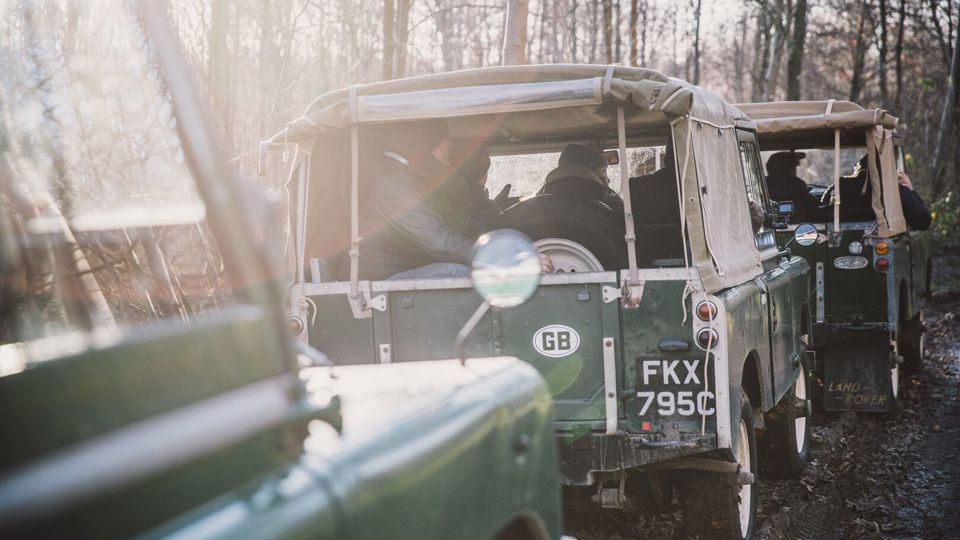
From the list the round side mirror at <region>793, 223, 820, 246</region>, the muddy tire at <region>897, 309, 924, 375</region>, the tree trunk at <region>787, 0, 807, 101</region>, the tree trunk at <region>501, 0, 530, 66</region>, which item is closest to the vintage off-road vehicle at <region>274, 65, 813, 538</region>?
the round side mirror at <region>793, 223, 820, 246</region>

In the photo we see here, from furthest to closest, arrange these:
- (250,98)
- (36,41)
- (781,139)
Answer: (250,98) < (781,139) < (36,41)

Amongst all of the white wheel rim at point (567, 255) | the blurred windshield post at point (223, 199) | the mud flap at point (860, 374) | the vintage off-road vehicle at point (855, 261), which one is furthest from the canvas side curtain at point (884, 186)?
the blurred windshield post at point (223, 199)

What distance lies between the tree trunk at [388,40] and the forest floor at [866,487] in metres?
7.15

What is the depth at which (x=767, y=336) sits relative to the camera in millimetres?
6348

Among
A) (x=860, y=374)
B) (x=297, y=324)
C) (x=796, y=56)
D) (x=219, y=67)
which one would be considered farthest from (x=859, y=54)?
(x=297, y=324)

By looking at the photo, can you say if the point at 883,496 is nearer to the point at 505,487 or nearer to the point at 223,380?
the point at 505,487

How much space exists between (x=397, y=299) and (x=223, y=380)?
350cm

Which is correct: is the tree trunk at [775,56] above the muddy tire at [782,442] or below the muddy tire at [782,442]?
above

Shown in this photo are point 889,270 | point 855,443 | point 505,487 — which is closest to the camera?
point 505,487

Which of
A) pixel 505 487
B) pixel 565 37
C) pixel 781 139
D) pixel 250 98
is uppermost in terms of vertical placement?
pixel 565 37

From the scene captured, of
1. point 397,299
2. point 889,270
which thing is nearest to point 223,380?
point 397,299

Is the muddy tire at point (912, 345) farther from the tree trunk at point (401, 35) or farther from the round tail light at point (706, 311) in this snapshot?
the round tail light at point (706, 311)

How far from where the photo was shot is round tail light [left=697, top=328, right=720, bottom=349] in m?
4.83

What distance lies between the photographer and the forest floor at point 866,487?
601cm
